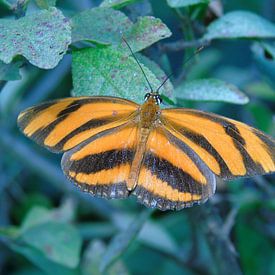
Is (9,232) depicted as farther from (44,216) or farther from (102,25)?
(102,25)

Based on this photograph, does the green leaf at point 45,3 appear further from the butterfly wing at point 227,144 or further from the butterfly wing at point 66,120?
the butterfly wing at point 227,144

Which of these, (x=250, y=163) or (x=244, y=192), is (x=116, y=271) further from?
(x=250, y=163)

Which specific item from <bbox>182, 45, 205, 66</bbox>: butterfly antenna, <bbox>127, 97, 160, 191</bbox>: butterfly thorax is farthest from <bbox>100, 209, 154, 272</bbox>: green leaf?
<bbox>182, 45, 205, 66</bbox>: butterfly antenna

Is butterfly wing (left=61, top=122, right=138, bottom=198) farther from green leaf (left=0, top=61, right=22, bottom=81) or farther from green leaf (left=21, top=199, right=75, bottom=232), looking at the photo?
green leaf (left=21, top=199, right=75, bottom=232)

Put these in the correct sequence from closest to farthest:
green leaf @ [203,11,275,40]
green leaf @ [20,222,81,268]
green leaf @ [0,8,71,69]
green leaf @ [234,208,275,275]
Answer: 1. green leaf @ [0,8,71,69]
2. green leaf @ [203,11,275,40]
3. green leaf @ [20,222,81,268]
4. green leaf @ [234,208,275,275]

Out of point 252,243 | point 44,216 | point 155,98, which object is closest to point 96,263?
point 44,216

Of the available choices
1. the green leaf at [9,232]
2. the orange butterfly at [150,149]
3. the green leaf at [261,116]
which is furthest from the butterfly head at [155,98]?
the green leaf at [261,116]
